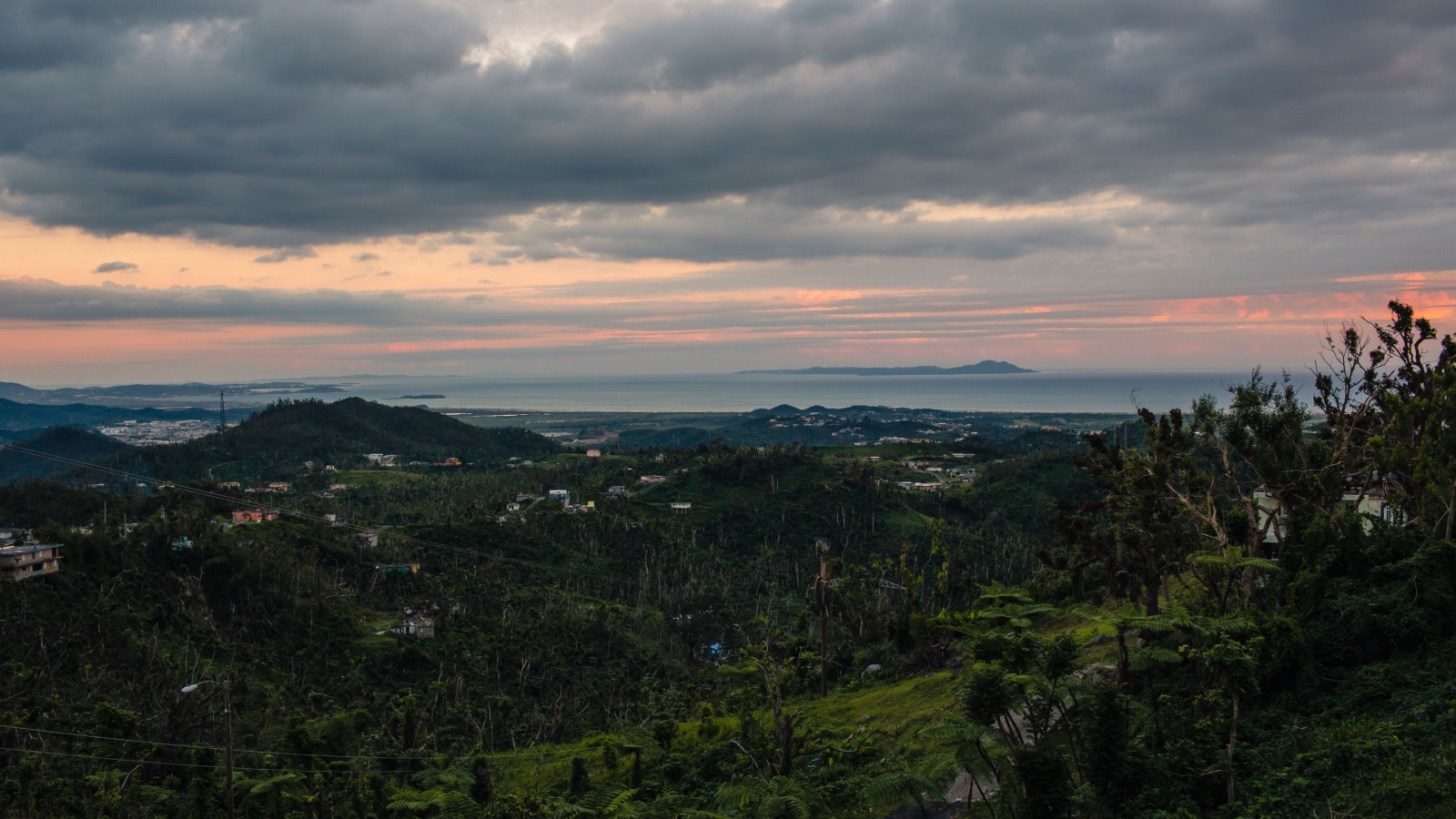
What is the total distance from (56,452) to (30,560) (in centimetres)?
11748

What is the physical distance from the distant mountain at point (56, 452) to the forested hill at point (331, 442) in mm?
14589

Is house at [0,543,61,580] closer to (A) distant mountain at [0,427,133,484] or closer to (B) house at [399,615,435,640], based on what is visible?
(B) house at [399,615,435,640]

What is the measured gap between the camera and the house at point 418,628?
36.1m

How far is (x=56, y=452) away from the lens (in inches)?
4872

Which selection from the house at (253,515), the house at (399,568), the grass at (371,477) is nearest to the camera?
the house at (399,568)

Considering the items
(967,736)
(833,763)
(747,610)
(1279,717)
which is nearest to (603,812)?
(833,763)

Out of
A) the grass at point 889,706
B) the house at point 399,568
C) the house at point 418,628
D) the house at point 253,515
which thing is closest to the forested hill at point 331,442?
the house at point 253,515

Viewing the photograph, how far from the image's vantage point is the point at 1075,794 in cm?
862

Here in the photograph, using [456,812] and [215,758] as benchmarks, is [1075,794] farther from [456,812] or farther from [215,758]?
[215,758]

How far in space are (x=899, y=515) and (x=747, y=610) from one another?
22.2 meters

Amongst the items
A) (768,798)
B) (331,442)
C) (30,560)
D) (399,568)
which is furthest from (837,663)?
(331,442)

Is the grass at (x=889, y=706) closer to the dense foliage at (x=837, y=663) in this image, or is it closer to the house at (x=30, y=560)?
the dense foliage at (x=837, y=663)

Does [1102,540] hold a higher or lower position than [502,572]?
higher

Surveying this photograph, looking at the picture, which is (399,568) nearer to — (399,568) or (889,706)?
(399,568)
